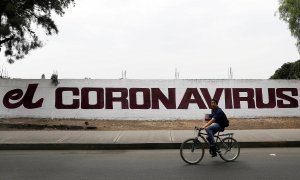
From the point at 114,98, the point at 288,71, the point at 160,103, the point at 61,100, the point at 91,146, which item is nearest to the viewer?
the point at 91,146

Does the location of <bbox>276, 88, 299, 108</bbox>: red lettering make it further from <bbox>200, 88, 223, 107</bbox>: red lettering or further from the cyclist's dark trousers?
the cyclist's dark trousers

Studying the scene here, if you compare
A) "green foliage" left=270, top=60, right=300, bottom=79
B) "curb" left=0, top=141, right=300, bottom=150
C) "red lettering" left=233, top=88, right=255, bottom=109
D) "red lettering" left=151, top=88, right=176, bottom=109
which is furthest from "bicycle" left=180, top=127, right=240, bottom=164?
"green foliage" left=270, top=60, right=300, bottom=79

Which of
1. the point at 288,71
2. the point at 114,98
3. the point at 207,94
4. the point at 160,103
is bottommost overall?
the point at 160,103

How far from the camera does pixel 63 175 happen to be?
9.54 meters

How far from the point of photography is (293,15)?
86.6ft

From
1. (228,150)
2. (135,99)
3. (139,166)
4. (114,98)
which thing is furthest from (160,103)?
(139,166)

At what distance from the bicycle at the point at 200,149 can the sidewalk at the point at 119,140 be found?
10.1 feet

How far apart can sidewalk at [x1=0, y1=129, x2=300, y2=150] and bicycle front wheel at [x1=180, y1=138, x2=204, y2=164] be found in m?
3.33

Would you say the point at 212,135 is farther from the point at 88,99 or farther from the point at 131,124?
the point at 88,99

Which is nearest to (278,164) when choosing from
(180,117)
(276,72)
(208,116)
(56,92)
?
(208,116)

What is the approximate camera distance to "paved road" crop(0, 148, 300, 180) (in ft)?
31.0

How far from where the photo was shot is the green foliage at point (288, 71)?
107 feet

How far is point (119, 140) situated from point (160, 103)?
9.19 m

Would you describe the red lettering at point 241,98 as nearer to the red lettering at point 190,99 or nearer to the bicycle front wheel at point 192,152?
the red lettering at point 190,99
